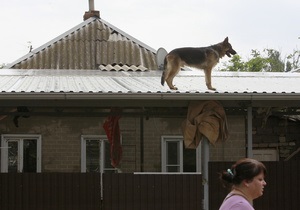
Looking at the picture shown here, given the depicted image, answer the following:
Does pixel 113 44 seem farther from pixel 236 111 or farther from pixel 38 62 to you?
pixel 236 111

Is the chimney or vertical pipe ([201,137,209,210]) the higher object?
the chimney

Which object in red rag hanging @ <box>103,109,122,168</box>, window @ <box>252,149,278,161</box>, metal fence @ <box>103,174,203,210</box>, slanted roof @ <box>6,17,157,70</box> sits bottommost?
metal fence @ <box>103,174,203,210</box>

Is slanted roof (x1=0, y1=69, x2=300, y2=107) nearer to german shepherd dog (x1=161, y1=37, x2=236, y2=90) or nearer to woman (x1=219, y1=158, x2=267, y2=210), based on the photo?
german shepherd dog (x1=161, y1=37, x2=236, y2=90)

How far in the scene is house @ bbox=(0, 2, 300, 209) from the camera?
1086 cm

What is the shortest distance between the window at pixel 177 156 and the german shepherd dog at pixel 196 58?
5.07 m

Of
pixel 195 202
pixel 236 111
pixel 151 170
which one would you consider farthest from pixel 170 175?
pixel 151 170

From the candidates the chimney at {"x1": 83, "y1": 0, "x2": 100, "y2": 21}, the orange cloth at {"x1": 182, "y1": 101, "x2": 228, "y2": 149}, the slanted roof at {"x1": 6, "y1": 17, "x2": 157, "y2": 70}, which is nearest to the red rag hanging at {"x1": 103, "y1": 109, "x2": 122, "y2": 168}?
the orange cloth at {"x1": 182, "y1": 101, "x2": 228, "y2": 149}

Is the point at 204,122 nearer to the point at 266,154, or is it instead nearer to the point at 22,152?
the point at 22,152

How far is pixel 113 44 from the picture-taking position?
2089 cm

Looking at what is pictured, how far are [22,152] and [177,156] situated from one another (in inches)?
139

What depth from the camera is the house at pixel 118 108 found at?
10.9 meters

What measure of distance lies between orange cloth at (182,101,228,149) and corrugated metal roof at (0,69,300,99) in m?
0.28

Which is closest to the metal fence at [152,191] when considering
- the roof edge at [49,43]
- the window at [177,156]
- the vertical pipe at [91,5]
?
the window at [177,156]

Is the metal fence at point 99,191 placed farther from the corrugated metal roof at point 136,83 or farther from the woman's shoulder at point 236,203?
the woman's shoulder at point 236,203
